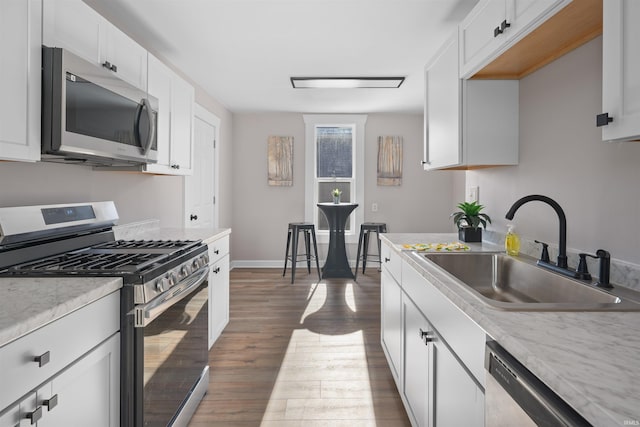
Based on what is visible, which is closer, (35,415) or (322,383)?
(35,415)

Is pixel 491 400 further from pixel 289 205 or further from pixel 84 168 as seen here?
pixel 289 205

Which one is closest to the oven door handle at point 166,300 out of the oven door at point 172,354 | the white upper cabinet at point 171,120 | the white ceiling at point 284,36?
the oven door at point 172,354

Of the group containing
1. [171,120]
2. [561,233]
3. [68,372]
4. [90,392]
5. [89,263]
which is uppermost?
[171,120]

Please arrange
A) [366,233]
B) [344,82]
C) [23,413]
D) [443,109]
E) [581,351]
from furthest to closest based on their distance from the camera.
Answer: [366,233] → [344,82] → [443,109] → [23,413] → [581,351]

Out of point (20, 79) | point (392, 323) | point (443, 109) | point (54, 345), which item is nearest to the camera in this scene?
point (54, 345)

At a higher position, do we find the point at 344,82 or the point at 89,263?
the point at 344,82

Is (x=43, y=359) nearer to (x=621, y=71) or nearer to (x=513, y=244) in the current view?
(x=621, y=71)

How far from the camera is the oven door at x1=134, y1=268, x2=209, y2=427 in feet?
4.64

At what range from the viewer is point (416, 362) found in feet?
5.51

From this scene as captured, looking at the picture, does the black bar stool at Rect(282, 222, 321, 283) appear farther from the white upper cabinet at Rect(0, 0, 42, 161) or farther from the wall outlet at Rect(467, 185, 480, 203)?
the white upper cabinet at Rect(0, 0, 42, 161)

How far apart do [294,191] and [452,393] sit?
463cm

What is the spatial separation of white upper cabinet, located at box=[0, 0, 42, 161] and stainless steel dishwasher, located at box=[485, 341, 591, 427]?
5.38ft

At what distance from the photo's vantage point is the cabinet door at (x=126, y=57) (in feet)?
6.44

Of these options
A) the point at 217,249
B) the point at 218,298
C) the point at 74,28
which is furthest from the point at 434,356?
the point at 74,28
